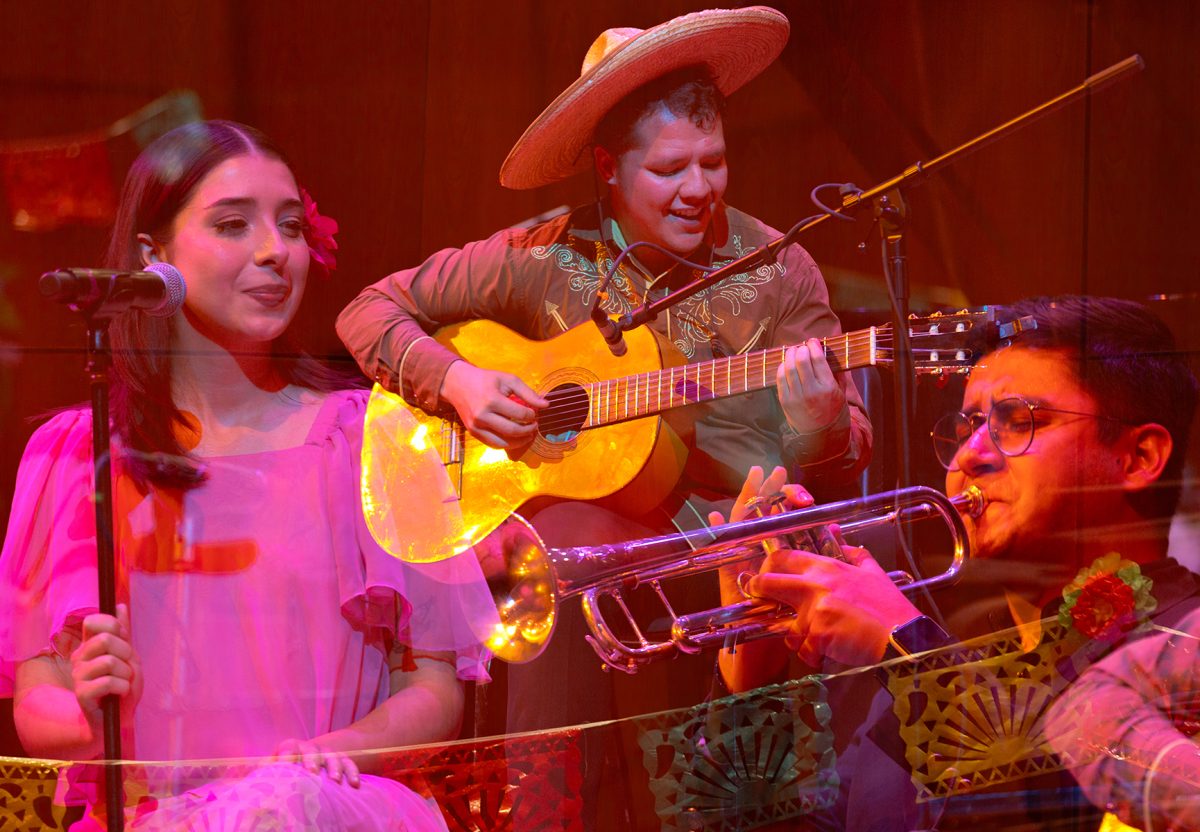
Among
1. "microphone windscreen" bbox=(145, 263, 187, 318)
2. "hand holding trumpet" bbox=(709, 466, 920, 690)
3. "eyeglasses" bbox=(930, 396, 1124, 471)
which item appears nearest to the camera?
"microphone windscreen" bbox=(145, 263, 187, 318)

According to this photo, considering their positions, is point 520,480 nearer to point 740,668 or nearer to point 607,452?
point 607,452

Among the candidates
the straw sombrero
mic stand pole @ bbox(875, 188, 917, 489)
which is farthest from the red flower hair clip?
mic stand pole @ bbox(875, 188, 917, 489)

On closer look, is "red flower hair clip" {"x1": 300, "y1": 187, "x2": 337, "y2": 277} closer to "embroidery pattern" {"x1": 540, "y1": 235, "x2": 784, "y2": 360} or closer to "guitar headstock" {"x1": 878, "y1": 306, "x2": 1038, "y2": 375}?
"embroidery pattern" {"x1": 540, "y1": 235, "x2": 784, "y2": 360}

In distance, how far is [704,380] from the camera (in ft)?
7.37

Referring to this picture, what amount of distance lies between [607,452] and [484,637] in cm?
39

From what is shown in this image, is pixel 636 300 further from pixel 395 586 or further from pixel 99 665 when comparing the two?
pixel 99 665

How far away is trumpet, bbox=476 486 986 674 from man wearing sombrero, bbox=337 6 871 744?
0.03m

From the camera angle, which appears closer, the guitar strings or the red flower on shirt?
the guitar strings

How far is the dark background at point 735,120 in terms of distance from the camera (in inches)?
83.2

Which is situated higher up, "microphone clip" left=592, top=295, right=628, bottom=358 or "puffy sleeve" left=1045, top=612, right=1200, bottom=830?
"microphone clip" left=592, top=295, right=628, bottom=358

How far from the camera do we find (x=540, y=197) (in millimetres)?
2311

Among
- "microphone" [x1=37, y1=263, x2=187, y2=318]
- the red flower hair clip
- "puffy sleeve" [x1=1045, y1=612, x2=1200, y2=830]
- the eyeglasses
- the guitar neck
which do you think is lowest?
"puffy sleeve" [x1=1045, y1=612, x2=1200, y2=830]

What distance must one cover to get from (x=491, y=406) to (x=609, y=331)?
257mm

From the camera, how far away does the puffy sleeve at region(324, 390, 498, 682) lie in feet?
6.86
